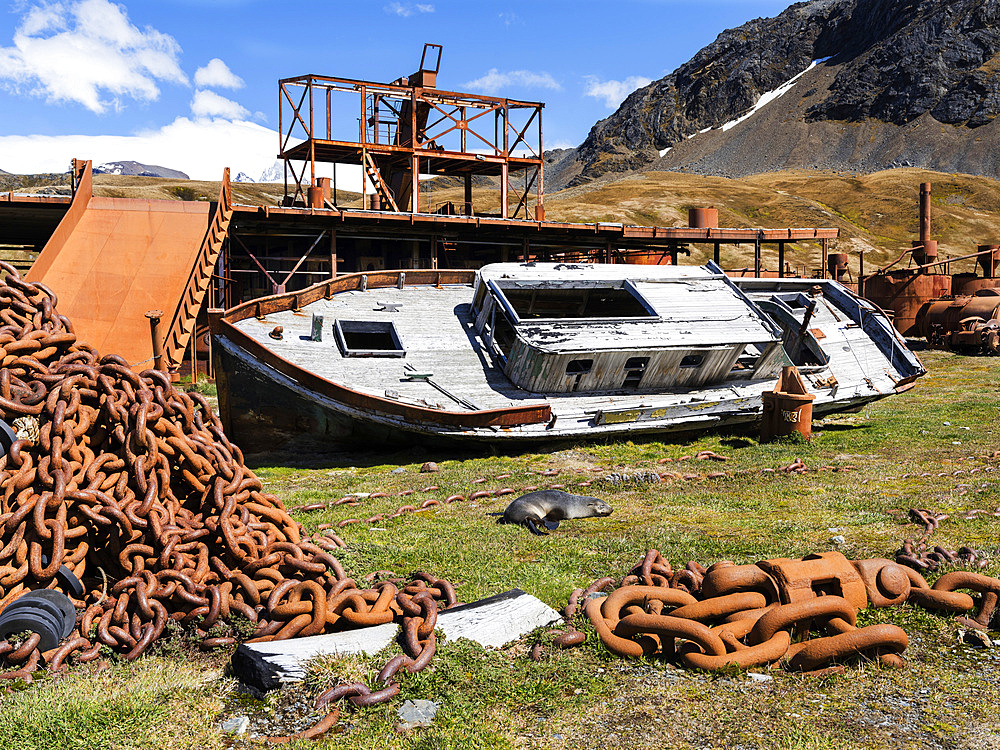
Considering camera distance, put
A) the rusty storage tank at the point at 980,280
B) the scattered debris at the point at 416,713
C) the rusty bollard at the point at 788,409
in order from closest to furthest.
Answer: the scattered debris at the point at 416,713 < the rusty bollard at the point at 788,409 < the rusty storage tank at the point at 980,280

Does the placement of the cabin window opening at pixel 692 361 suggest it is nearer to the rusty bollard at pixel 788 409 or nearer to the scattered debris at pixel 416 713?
the rusty bollard at pixel 788 409

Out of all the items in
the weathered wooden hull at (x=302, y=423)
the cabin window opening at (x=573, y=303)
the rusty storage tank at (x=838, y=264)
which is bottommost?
the weathered wooden hull at (x=302, y=423)

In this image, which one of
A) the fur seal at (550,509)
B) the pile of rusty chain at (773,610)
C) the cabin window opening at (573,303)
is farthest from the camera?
the cabin window opening at (573,303)

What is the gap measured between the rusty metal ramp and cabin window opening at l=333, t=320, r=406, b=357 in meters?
3.73

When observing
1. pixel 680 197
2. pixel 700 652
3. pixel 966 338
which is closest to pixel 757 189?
pixel 680 197

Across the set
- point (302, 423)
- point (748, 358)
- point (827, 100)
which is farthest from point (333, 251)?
point (827, 100)

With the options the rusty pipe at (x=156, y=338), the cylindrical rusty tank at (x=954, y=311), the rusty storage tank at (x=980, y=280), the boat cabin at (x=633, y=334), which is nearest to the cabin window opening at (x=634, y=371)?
the boat cabin at (x=633, y=334)

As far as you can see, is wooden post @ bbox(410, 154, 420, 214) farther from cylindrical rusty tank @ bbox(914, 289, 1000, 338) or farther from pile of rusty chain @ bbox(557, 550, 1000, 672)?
pile of rusty chain @ bbox(557, 550, 1000, 672)

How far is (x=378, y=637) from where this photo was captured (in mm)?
4434

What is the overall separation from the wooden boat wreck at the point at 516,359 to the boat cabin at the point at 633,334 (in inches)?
1.5

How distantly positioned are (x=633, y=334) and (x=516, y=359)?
2.34 m

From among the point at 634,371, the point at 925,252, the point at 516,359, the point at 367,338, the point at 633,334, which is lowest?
the point at 634,371

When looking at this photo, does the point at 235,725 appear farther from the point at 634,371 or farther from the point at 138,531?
the point at 634,371

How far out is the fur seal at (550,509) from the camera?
7.91 metres
